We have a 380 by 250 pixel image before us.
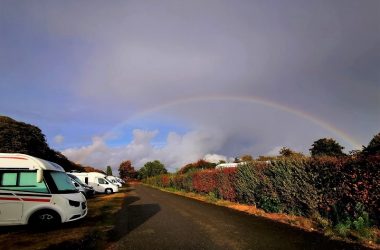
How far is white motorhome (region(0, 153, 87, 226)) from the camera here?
11914 mm

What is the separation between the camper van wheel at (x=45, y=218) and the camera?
1224 centimetres

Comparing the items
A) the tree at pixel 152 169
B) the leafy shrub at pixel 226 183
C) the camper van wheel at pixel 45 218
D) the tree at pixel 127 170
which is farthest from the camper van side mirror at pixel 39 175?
the tree at pixel 127 170

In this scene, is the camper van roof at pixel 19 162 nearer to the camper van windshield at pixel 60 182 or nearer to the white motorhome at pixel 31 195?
the white motorhome at pixel 31 195

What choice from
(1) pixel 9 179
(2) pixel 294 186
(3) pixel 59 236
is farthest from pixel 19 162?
(2) pixel 294 186

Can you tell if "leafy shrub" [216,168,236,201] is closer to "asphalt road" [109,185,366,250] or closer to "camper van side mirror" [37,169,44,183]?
"asphalt road" [109,185,366,250]

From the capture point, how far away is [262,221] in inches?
594

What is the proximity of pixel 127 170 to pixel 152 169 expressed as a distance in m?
20.9

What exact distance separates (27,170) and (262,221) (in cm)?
1011


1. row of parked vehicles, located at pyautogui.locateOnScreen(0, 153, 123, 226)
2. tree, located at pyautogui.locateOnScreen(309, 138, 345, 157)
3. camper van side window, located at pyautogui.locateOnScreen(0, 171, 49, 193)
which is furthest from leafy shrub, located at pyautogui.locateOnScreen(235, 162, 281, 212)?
tree, located at pyautogui.locateOnScreen(309, 138, 345, 157)

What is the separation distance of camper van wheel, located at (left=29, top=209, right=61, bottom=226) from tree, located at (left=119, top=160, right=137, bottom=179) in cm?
14417

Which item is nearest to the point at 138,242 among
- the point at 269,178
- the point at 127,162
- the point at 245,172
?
the point at 269,178

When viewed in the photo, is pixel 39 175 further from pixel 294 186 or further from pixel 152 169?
pixel 152 169

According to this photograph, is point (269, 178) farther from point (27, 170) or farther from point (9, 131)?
point (9, 131)

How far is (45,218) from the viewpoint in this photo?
40.7 feet
